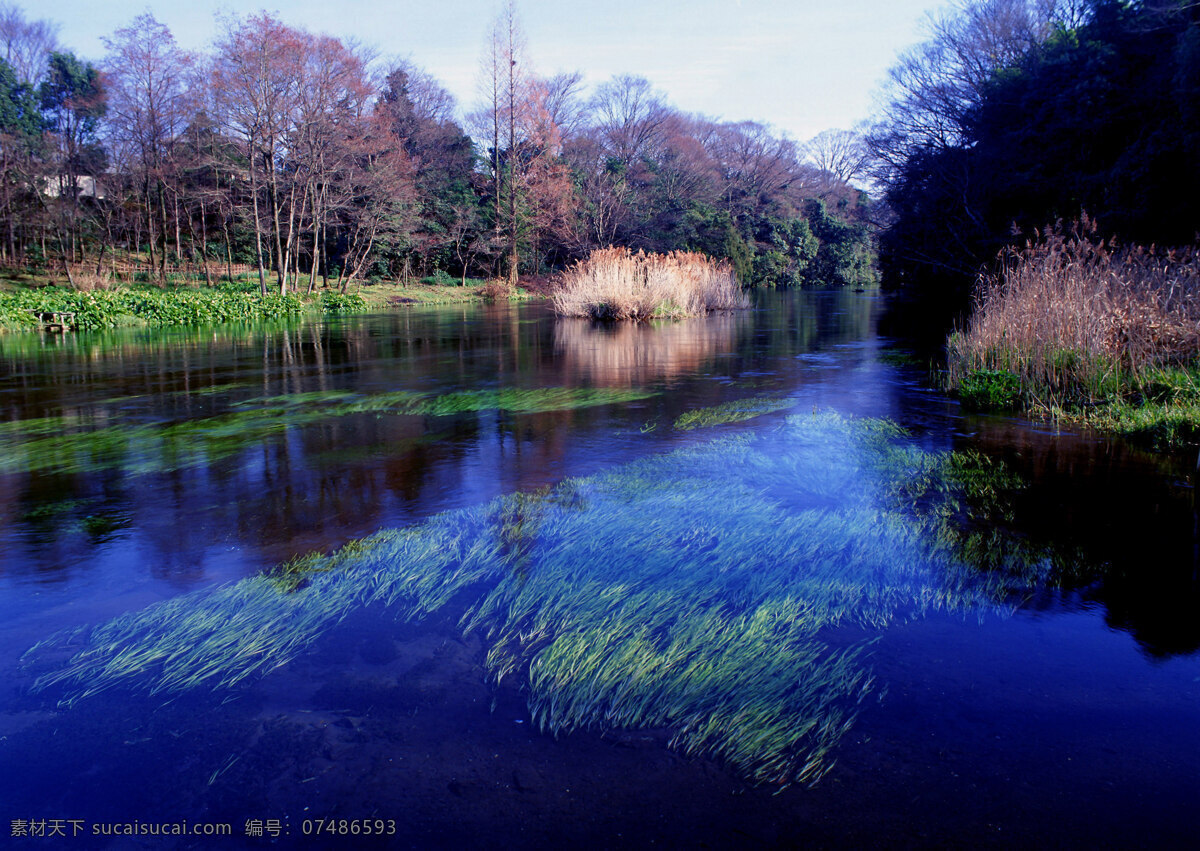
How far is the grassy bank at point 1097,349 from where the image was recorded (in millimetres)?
7898

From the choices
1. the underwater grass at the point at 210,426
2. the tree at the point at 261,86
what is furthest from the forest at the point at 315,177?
the underwater grass at the point at 210,426

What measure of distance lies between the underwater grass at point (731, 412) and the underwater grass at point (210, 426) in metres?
1.12

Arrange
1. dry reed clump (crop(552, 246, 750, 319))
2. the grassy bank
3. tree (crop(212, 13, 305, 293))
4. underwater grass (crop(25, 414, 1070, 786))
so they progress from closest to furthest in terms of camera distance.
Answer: underwater grass (crop(25, 414, 1070, 786))
the grassy bank
dry reed clump (crop(552, 246, 750, 319))
tree (crop(212, 13, 305, 293))

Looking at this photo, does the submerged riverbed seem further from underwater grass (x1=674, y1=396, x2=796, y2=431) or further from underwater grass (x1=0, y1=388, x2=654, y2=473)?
underwater grass (x1=674, y1=396, x2=796, y2=431)

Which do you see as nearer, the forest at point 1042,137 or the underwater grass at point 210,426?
the underwater grass at point 210,426

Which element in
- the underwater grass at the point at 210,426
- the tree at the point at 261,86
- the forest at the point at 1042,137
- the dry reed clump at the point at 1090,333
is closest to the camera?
the underwater grass at the point at 210,426

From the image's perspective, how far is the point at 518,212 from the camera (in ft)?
137

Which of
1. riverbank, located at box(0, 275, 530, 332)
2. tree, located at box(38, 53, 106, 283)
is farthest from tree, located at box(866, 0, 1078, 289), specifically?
tree, located at box(38, 53, 106, 283)

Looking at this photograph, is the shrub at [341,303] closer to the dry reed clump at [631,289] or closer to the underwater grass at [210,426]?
the dry reed clump at [631,289]

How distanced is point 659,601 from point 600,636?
17.7 inches

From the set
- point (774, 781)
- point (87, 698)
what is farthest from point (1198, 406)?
point (87, 698)

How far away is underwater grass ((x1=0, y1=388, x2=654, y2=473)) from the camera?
21.0 feet

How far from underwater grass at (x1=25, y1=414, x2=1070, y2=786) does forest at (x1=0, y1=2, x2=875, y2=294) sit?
87.0 ft

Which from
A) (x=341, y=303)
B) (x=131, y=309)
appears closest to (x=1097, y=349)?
(x=131, y=309)
